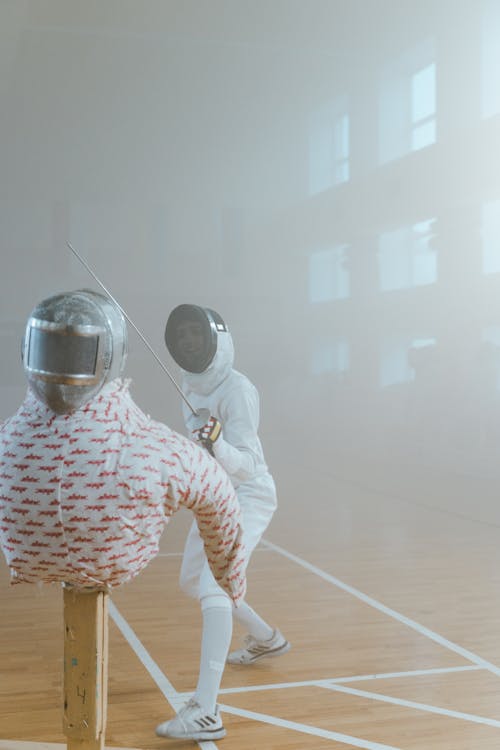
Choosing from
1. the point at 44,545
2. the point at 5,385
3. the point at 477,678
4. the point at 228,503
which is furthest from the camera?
the point at 5,385

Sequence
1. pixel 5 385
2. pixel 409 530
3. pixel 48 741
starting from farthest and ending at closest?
pixel 5 385 → pixel 409 530 → pixel 48 741

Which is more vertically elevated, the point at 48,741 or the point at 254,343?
the point at 254,343

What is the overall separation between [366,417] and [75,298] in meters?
5.70

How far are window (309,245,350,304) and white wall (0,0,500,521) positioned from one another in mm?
15

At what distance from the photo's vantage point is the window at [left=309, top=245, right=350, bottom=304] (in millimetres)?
7102

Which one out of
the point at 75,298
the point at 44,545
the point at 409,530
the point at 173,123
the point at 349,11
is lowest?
the point at 409,530

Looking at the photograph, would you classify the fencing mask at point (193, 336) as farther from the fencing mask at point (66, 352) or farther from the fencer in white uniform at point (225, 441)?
the fencing mask at point (66, 352)

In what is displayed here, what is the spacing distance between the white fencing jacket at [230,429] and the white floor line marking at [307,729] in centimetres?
34

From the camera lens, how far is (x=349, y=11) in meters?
7.02

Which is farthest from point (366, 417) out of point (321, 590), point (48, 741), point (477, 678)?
point (48, 741)

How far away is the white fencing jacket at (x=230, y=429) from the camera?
2.66 metres

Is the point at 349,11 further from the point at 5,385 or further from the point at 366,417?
the point at 5,385

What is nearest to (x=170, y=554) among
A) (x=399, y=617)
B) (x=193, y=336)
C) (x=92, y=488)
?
(x=399, y=617)

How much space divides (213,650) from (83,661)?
101cm
